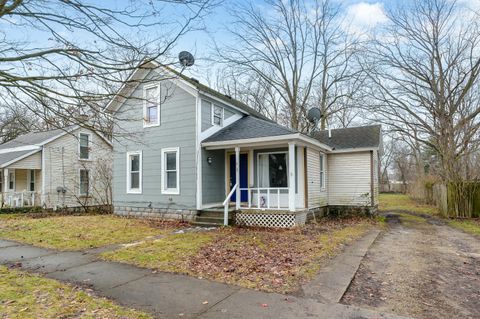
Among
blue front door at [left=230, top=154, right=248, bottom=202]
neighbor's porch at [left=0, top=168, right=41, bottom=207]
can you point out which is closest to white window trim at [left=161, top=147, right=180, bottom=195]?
blue front door at [left=230, top=154, right=248, bottom=202]

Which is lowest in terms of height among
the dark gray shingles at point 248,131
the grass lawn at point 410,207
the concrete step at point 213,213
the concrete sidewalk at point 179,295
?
the grass lawn at point 410,207

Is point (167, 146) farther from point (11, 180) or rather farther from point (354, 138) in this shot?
point (11, 180)

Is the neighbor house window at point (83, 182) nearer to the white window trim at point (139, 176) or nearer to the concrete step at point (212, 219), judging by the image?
the white window trim at point (139, 176)

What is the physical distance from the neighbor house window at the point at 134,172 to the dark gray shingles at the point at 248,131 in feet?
12.3

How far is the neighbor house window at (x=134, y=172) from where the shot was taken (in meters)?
13.6

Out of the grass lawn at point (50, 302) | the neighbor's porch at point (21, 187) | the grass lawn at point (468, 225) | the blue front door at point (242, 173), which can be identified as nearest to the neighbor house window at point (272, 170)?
the blue front door at point (242, 173)

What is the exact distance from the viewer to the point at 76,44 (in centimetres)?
468

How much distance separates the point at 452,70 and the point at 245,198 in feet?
43.5

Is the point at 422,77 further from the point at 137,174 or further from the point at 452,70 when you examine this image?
the point at 137,174

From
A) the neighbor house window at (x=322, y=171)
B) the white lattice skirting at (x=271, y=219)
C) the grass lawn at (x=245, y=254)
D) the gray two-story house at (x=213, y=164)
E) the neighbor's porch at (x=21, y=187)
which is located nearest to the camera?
the grass lawn at (x=245, y=254)

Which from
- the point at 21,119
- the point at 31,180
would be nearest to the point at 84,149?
the point at 31,180

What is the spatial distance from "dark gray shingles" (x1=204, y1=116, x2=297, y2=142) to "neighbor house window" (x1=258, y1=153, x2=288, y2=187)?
1.21 meters

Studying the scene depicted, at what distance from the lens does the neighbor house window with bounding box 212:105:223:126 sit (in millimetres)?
12898

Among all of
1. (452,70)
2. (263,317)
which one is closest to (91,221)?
(263,317)
